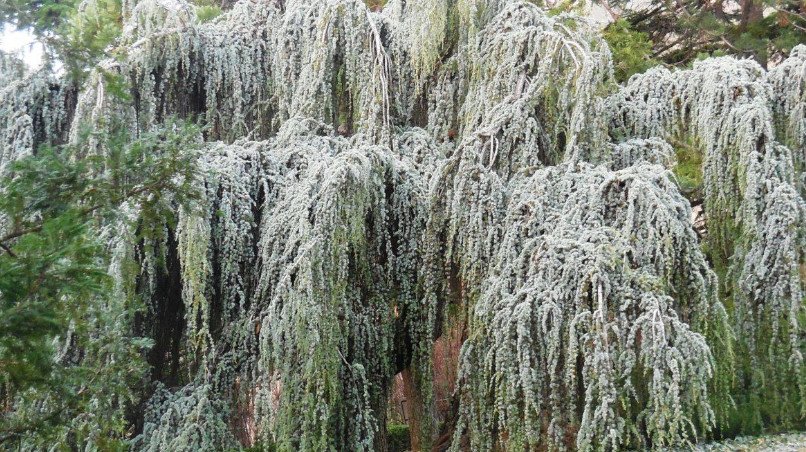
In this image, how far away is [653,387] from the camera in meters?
3.63

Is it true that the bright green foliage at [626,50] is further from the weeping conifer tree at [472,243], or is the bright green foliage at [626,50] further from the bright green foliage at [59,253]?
the bright green foliage at [59,253]

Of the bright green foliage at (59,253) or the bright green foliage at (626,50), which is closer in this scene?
the bright green foliage at (59,253)

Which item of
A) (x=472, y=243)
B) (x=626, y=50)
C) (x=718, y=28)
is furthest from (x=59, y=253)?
(x=718, y=28)

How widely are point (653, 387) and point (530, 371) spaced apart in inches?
21.7

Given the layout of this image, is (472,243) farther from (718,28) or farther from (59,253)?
(718,28)

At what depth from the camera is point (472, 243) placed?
439 centimetres

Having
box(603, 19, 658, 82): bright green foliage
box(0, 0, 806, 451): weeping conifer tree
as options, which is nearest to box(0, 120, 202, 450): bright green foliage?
box(0, 0, 806, 451): weeping conifer tree

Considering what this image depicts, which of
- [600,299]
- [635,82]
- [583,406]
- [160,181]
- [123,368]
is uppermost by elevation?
[635,82]

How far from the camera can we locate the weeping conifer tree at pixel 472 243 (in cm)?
385

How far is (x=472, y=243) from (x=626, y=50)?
4651 millimetres

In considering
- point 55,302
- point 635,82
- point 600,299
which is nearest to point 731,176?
point 635,82

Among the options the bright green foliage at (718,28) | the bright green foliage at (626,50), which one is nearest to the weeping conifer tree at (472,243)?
the bright green foliage at (626,50)

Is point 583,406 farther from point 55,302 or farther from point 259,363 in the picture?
point 55,302

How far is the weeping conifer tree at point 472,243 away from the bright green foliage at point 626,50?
286 centimetres
